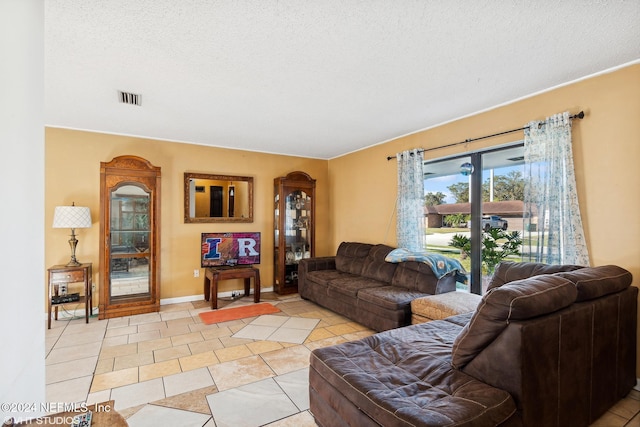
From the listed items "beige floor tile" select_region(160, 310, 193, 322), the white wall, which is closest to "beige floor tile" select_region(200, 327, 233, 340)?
"beige floor tile" select_region(160, 310, 193, 322)

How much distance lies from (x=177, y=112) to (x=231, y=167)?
5.70ft

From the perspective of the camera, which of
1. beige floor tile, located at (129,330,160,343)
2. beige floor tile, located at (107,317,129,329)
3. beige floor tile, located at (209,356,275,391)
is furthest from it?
beige floor tile, located at (107,317,129,329)

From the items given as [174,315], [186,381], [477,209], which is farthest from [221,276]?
[477,209]

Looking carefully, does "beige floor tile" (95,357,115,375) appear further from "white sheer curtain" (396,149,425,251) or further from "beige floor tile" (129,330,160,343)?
"white sheer curtain" (396,149,425,251)

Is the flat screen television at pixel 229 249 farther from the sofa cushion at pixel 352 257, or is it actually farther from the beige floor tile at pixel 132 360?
the beige floor tile at pixel 132 360

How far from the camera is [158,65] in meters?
2.38

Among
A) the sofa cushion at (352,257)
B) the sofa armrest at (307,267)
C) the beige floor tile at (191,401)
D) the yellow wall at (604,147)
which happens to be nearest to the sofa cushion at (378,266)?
the sofa cushion at (352,257)

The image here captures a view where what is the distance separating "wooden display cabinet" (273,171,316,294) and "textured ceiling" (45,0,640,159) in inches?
73.7

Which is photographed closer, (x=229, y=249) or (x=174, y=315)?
(x=174, y=315)

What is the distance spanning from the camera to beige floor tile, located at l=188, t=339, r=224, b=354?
306cm

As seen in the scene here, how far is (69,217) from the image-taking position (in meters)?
3.71

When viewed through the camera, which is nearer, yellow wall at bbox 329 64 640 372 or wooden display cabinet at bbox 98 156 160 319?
yellow wall at bbox 329 64 640 372

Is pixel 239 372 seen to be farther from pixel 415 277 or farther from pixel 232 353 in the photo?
pixel 415 277

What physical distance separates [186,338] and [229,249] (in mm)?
1747
